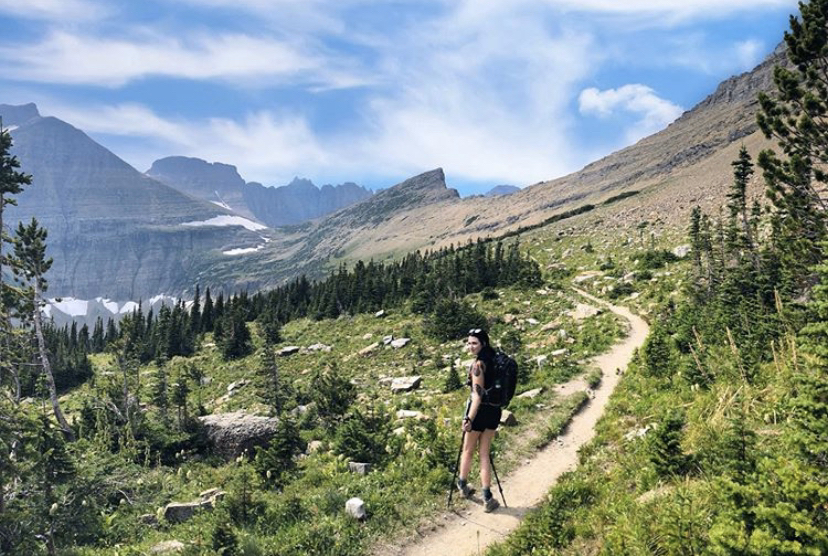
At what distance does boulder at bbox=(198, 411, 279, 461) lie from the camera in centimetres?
1691

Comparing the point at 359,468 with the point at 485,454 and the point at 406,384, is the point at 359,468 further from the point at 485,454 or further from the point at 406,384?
the point at 406,384

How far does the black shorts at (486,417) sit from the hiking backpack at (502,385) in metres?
0.14

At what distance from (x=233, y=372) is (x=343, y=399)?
89.4 feet

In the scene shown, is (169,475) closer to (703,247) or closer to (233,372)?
(233,372)

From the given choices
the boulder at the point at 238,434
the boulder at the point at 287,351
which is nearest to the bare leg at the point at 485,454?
the boulder at the point at 238,434

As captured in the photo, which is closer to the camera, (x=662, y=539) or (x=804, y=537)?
(x=804, y=537)

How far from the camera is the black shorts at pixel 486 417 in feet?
26.5

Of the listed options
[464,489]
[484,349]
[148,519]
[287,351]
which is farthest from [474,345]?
[287,351]

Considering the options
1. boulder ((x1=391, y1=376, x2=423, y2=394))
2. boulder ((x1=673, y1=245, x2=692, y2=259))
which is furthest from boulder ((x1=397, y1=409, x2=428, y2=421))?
boulder ((x1=673, y1=245, x2=692, y2=259))

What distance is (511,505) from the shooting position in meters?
8.49

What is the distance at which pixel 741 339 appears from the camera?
1149cm

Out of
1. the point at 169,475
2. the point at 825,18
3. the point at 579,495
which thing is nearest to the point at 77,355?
the point at 169,475

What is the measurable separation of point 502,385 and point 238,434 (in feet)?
43.4

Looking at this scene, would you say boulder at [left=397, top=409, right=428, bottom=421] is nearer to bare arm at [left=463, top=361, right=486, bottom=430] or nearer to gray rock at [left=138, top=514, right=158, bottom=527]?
bare arm at [left=463, top=361, right=486, bottom=430]
